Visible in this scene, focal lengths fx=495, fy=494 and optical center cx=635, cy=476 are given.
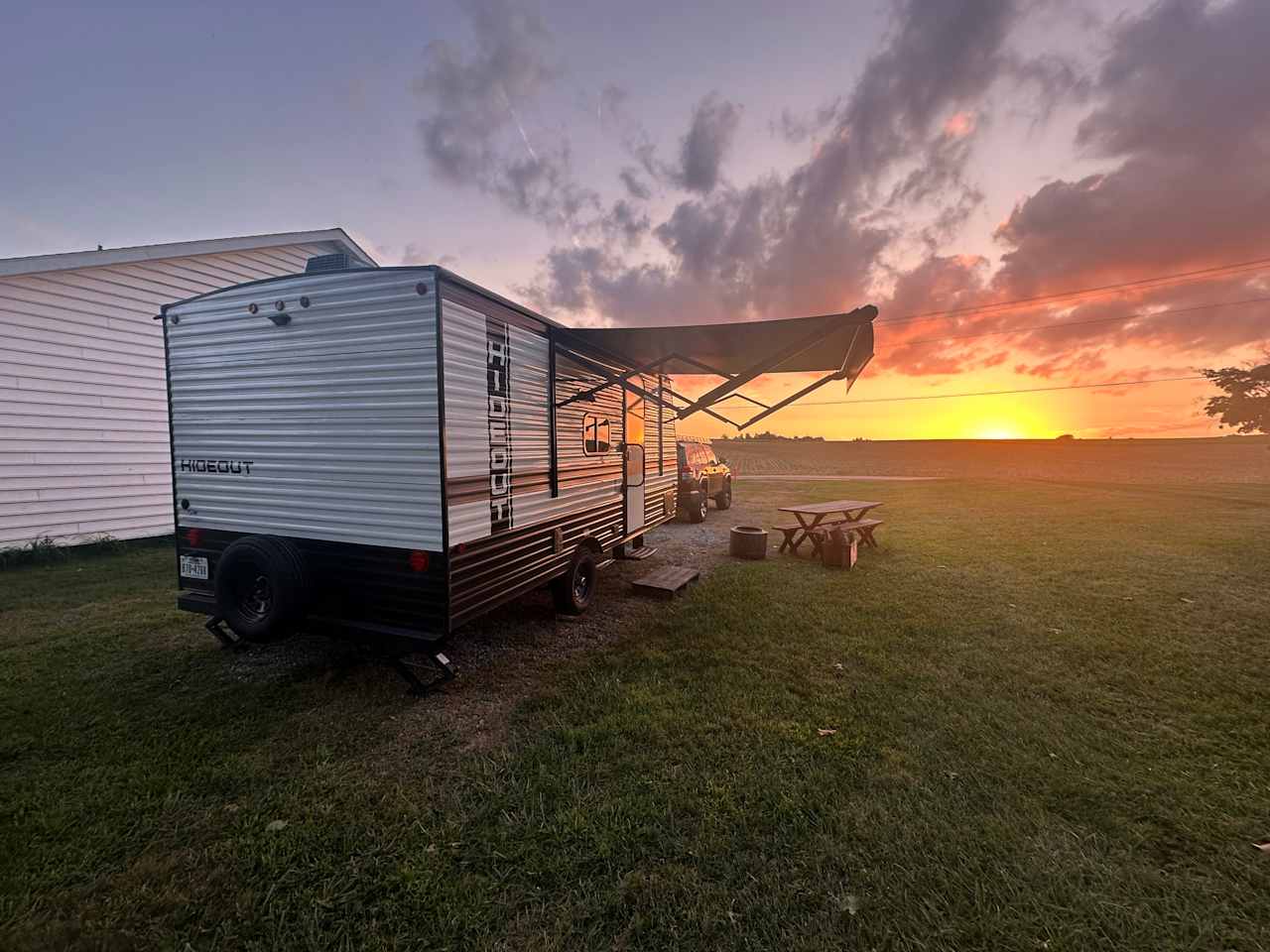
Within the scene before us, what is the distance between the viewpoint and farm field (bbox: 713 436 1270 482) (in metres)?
28.4

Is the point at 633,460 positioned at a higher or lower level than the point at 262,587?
higher

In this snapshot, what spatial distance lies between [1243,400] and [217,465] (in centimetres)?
4230

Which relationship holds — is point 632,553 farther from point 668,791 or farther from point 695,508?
point 668,791

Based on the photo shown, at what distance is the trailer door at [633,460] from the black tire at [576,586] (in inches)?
53.1

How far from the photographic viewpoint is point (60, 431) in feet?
27.9

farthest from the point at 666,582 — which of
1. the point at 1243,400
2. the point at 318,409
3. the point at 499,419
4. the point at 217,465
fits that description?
the point at 1243,400

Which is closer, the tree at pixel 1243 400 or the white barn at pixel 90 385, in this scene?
the white barn at pixel 90 385

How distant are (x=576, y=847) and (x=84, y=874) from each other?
93.9 inches

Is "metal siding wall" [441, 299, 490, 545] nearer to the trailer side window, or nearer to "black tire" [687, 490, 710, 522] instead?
the trailer side window

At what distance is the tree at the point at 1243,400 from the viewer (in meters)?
25.7

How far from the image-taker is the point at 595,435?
650 cm

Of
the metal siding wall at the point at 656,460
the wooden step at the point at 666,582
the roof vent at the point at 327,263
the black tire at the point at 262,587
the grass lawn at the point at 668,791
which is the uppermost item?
the roof vent at the point at 327,263

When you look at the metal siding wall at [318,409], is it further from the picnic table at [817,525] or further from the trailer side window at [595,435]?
the picnic table at [817,525]

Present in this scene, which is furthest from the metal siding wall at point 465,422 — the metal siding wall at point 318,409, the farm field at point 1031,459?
the farm field at point 1031,459
